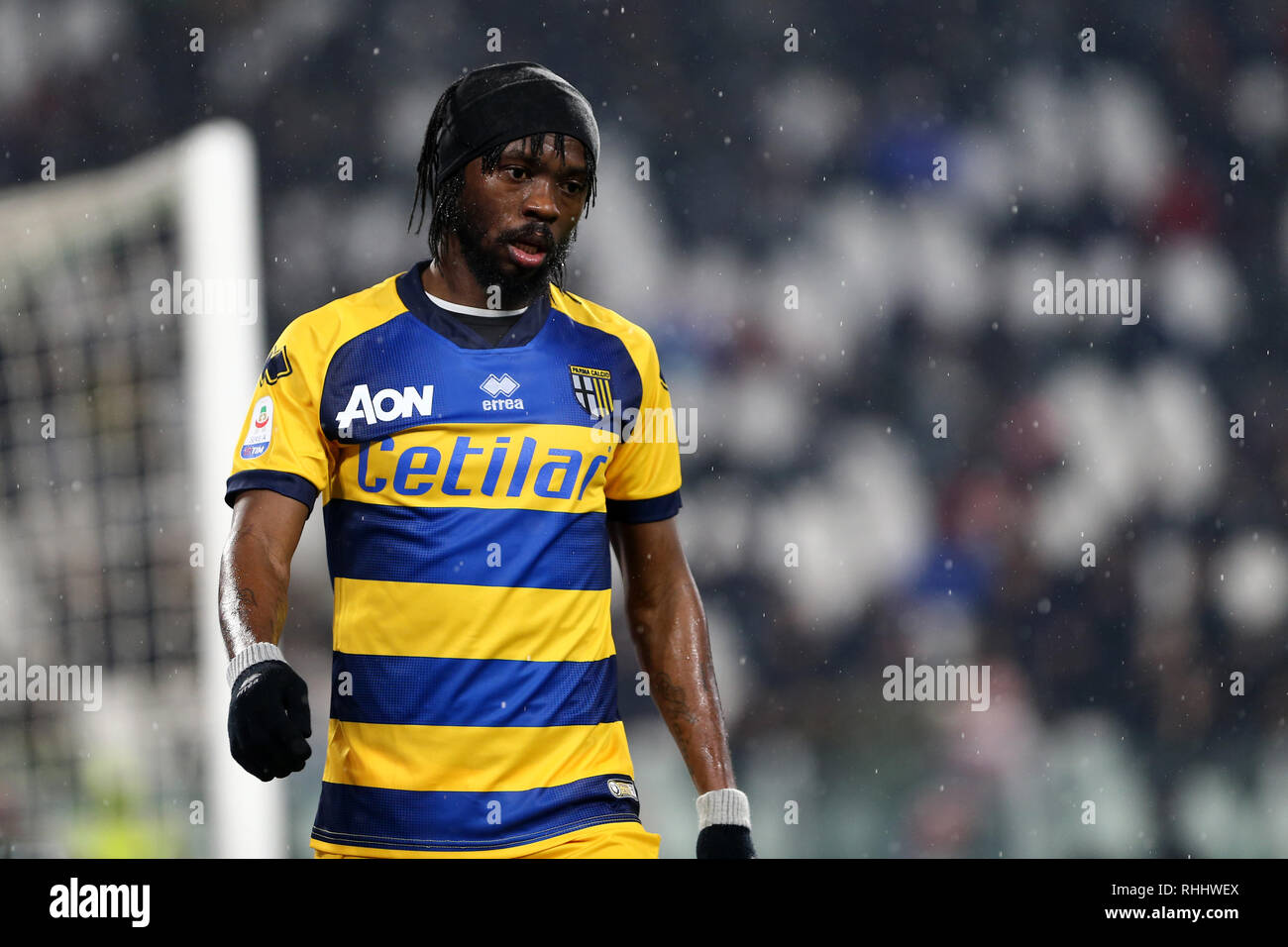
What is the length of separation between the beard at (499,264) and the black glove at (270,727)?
23.7 inches

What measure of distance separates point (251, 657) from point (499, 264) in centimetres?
58

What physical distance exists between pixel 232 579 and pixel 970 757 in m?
2.56

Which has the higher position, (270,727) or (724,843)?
(270,727)

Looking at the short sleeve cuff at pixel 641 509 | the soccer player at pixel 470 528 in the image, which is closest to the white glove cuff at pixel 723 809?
the soccer player at pixel 470 528

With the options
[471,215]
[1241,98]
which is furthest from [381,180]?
[1241,98]

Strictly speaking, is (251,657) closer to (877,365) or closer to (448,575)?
(448,575)

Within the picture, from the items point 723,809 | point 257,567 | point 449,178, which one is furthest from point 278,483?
point 723,809

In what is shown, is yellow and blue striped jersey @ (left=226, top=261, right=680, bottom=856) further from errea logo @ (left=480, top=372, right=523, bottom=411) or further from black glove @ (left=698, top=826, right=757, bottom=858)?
black glove @ (left=698, top=826, right=757, bottom=858)

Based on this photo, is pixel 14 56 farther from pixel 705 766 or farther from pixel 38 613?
pixel 705 766

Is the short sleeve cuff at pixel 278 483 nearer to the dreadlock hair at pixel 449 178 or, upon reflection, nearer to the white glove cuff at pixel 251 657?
the white glove cuff at pixel 251 657

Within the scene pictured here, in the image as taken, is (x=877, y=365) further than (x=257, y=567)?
Yes

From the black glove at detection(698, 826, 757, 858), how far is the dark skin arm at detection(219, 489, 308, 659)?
60cm

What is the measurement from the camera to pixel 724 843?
5.59 feet

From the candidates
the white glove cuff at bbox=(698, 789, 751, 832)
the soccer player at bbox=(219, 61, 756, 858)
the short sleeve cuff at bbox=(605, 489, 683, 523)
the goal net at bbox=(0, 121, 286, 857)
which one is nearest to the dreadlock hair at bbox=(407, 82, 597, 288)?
the soccer player at bbox=(219, 61, 756, 858)
